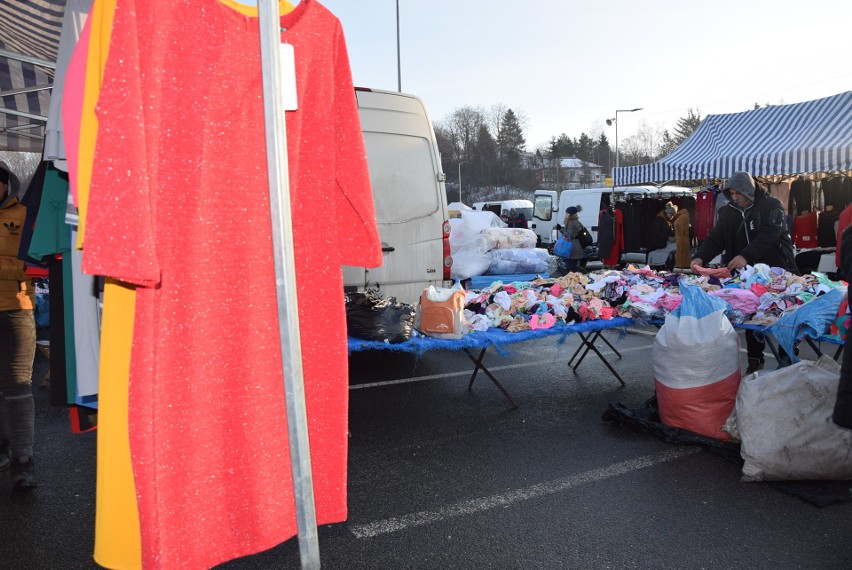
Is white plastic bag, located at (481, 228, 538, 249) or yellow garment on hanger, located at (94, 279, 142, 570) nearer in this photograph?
yellow garment on hanger, located at (94, 279, 142, 570)

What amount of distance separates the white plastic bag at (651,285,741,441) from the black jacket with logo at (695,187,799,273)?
2051mm

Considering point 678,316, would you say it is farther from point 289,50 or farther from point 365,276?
point 289,50

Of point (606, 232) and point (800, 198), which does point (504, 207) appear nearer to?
point (606, 232)

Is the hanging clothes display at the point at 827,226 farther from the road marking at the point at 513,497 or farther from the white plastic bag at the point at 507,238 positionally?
the road marking at the point at 513,497

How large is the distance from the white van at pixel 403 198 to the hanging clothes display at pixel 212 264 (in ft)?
13.0

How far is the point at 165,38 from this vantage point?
1.75 meters

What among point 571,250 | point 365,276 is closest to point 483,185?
point 571,250

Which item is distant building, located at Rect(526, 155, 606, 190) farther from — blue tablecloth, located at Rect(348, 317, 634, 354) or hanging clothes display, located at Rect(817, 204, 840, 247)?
blue tablecloth, located at Rect(348, 317, 634, 354)

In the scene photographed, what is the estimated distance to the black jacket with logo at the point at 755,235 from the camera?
6.11 meters

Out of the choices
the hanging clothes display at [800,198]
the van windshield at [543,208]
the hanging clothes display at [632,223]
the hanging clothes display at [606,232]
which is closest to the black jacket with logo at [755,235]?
the hanging clothes display at [800,198]

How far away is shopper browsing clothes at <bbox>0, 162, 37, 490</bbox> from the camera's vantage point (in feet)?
12.9

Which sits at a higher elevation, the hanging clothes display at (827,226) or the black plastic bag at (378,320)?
the hanging clothes display at (827,226)

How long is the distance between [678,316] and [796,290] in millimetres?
1355

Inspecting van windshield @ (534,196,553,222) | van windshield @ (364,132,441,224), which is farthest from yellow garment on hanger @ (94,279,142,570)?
van windshield @ (534,196,553,222)
